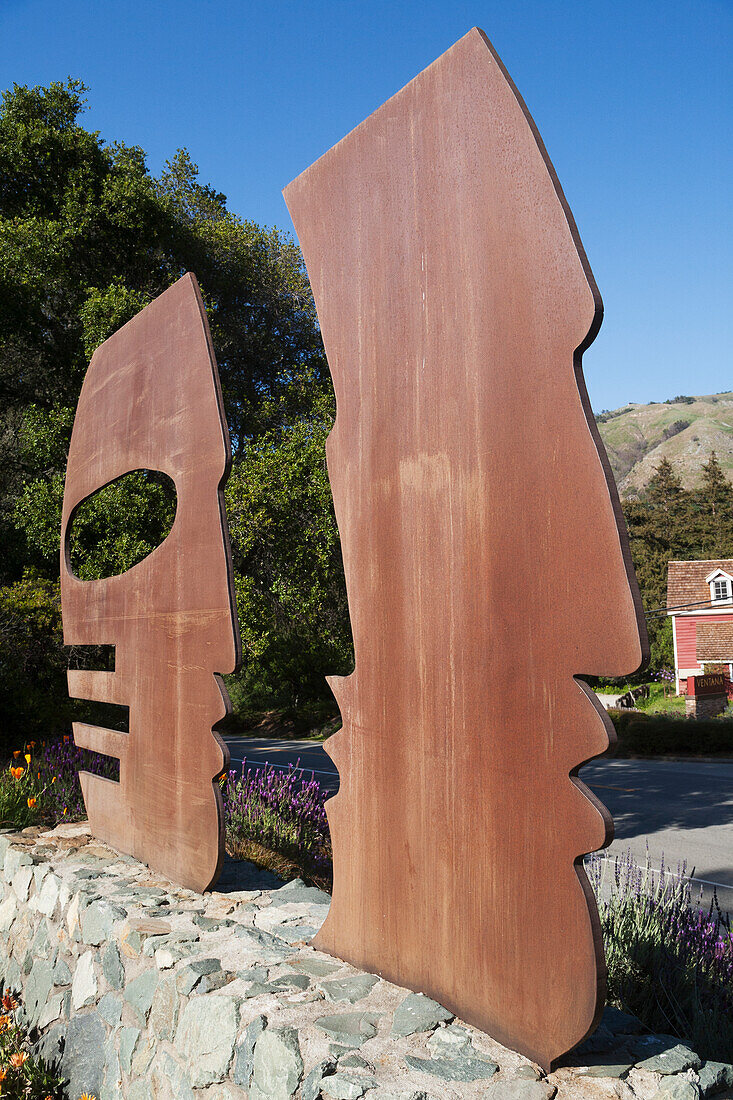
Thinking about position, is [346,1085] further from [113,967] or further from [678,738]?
[678,738]

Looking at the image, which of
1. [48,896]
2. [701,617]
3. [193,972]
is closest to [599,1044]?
[193,972]

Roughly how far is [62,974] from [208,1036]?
1.54m

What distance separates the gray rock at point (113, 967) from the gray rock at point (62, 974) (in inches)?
18.5

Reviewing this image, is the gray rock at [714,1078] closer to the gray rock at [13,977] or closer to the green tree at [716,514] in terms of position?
the gray rock at [13,977]

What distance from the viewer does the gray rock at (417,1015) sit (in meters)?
2.17

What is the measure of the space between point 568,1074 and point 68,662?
9.14m

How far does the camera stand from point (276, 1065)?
207cm

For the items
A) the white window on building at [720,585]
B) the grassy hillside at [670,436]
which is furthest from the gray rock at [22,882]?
the grassy hillside at [670,436]

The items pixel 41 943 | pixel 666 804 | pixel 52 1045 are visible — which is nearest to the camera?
pixel 52 1045

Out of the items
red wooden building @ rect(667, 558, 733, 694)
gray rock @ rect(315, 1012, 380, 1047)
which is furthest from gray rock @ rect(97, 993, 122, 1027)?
red wooden building @ rect(667, 558, 733, 694)

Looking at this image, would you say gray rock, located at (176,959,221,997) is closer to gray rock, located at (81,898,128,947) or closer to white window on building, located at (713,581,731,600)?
gray rock, located at (81,898,128,947)

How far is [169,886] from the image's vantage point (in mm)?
3602

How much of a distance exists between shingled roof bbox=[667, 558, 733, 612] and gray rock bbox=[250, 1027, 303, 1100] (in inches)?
1151

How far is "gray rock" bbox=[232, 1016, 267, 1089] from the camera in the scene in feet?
7.13
